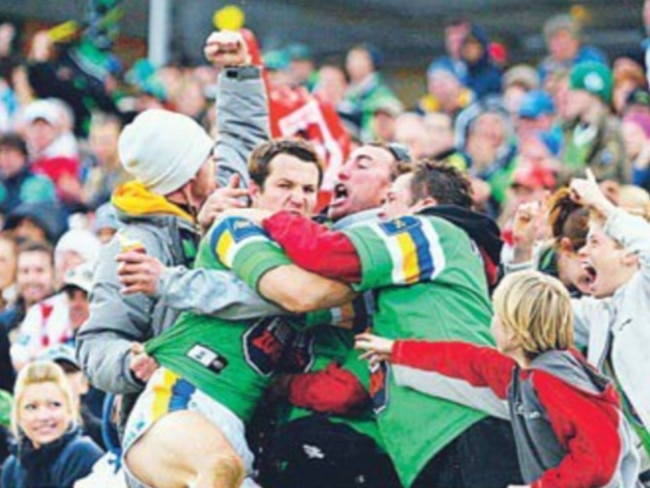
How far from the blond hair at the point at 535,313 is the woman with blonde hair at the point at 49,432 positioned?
3580 mm

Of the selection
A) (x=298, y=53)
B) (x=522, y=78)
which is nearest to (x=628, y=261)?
(x=522, y=78)

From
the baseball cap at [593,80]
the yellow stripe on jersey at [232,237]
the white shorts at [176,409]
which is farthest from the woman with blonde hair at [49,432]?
the baseball cap at [593,80]

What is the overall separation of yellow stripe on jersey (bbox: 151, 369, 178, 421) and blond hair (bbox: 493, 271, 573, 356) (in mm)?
1225

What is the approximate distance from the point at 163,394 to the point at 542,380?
140 centimetres

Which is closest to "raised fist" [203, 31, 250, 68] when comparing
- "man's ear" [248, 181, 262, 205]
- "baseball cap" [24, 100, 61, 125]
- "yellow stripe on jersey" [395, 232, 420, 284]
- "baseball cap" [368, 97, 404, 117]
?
"man's ear" [248, 181, 262, 205]

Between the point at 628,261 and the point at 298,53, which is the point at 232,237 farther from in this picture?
the point at 298,53

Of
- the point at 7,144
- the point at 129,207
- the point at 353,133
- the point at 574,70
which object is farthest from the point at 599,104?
the point at 129,207

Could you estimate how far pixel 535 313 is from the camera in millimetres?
7703

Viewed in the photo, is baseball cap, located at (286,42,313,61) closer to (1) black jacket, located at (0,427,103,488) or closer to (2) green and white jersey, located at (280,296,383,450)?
(1) black jacket, located at (0,427,103,488)

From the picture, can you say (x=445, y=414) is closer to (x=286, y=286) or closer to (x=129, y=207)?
(x=286, y=286)

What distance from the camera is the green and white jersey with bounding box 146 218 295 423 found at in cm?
800

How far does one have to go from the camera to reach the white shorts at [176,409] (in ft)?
26.2

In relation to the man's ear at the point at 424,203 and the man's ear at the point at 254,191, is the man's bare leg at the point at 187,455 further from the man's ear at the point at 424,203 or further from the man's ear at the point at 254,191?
the man's ear at the point at 424,203

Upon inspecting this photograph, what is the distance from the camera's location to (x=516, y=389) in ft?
25.2
